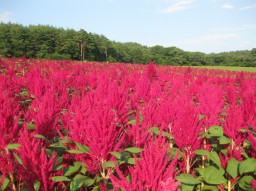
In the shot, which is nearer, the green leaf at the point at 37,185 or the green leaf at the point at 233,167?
the green leaf at the point at 37,185

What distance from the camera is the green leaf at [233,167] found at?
227cm

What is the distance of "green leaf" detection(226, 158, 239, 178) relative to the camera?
7.45 ft

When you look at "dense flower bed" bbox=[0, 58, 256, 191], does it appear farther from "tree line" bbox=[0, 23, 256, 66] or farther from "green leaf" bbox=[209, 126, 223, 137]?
"tree line" bbox=[0, 23, 256, 66]

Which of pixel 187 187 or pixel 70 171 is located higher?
pixel 70 171

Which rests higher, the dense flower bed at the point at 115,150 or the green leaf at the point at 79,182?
the dense flower bed at the point at 115,150

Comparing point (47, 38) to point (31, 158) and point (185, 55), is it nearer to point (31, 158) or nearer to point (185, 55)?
point (185, 55)

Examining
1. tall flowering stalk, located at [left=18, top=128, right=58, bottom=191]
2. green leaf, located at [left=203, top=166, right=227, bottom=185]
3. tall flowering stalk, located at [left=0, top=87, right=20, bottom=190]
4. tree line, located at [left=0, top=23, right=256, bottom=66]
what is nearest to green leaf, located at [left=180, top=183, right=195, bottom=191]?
green leaf, located at [left=203, top=166, right=227, bottom=185]

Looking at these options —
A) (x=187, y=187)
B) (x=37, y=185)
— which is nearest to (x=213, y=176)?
(x=187, y=187)

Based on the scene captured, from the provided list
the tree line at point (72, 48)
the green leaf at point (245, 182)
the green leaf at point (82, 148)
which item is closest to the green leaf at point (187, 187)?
Answer: the green leaf at point (245, 182)

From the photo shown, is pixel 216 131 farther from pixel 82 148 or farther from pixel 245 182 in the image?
pixel 82 148

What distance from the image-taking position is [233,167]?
2.33 metres

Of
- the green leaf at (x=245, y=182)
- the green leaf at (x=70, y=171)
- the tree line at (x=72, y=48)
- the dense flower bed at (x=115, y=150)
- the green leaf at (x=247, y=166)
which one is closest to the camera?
the dense flower bed at (x=115, y=150)

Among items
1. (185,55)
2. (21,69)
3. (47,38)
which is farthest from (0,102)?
(185,55)

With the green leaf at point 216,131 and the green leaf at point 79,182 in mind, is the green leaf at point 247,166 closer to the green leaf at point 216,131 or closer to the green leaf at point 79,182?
the green leaf at point 216,131
